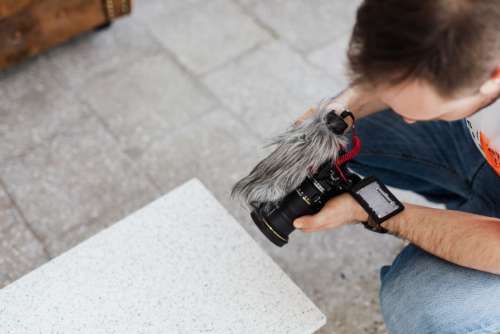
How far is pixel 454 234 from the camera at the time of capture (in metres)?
1.03

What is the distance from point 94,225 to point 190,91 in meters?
0.56

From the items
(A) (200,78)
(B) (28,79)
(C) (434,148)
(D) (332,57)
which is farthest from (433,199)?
(B) (28,79)

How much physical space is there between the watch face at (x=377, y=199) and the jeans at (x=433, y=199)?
0.43 feet

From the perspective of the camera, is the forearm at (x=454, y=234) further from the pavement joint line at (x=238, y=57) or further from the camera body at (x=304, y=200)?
the pavement joint line at (x=238, y=57)

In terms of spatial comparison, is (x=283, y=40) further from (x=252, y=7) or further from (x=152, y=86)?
(x=152, y=86)

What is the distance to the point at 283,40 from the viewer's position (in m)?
2.00

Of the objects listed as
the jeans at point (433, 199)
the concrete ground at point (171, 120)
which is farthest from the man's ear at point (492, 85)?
the concrete ground at point (171, 120)

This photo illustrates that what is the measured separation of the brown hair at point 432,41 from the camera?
0.74 meters

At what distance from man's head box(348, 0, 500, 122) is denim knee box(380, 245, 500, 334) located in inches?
14.5

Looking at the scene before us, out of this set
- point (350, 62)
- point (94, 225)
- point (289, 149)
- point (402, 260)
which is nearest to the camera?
point (350, 62)

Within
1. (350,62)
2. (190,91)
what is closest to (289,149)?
(350,62)

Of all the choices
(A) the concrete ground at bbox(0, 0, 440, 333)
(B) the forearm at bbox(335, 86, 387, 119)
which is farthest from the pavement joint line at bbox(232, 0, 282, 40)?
(B) the forearm at bbox(335, 86, 387, 119)

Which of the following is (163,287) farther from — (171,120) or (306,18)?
(306,18)

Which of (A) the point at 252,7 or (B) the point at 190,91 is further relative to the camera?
(A) the point at 252,7
